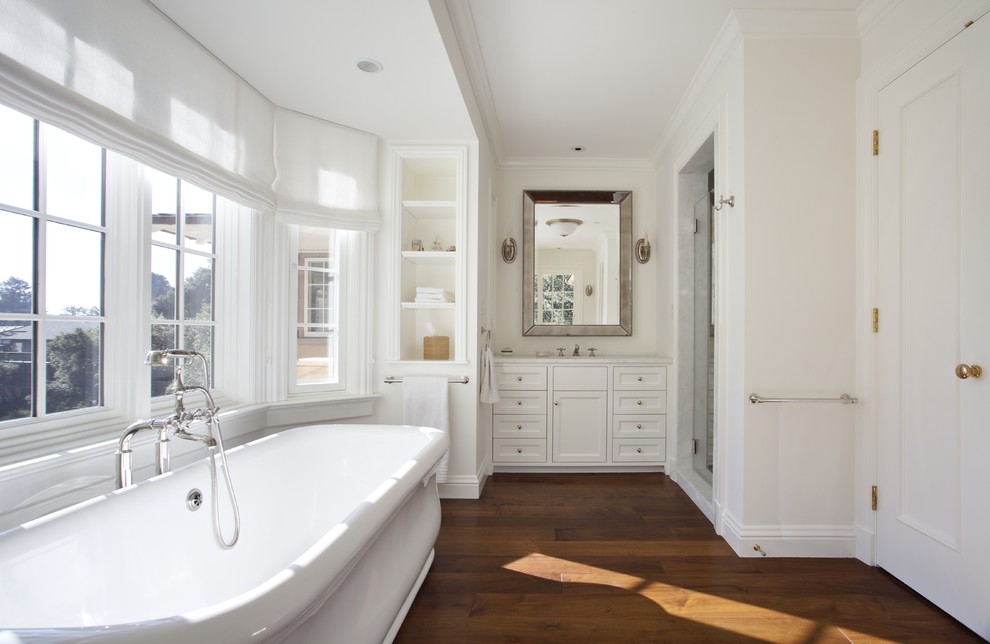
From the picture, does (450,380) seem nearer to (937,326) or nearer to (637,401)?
(637,401)

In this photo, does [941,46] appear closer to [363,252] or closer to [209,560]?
[363,252]

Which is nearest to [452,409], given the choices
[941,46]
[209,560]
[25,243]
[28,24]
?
[209,560]

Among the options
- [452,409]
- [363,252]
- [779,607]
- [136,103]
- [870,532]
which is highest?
[136,103]

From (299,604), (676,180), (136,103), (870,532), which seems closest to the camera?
(299,604)

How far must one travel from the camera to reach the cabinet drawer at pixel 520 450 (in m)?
3.45

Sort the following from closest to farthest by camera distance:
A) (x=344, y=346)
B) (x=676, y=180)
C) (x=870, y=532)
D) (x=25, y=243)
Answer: (x=25, y=243), (x=870, y=532), (x=344, y=346), (x=676, y=180)

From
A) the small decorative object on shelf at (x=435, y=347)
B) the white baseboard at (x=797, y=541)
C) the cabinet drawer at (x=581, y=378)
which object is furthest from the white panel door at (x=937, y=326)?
the small decorative object on shelf at (x=435, y=347)

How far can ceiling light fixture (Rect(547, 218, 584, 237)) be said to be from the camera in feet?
12.7

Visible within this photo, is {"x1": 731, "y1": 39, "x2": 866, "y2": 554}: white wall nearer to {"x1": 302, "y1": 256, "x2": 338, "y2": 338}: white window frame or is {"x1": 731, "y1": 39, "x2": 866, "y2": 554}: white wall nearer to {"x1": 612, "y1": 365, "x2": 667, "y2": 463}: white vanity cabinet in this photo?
{"x1": 612, "y1": 365, "x2": 667, "y2": 463}: white vanity cabinet

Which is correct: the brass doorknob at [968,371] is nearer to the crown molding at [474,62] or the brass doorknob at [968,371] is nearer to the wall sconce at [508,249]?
the crown molding at [474,62]

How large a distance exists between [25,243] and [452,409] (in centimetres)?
208

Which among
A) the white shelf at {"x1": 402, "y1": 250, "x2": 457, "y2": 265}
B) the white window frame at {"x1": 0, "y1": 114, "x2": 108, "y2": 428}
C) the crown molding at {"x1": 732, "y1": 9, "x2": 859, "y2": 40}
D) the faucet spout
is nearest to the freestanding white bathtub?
the faucet spout

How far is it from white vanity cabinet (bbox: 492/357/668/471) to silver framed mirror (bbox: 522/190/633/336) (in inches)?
19.7

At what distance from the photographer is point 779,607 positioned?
5.86ft
